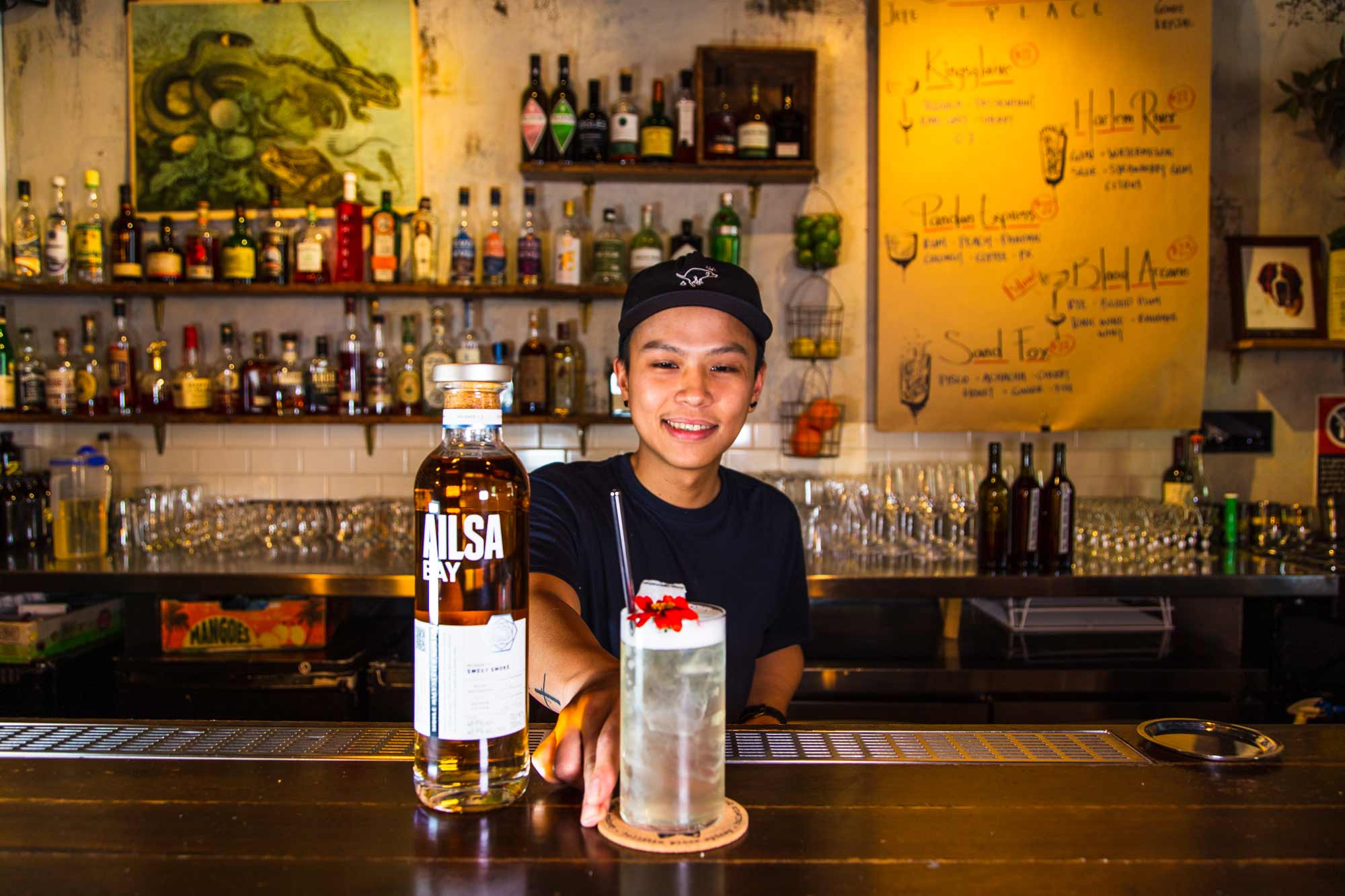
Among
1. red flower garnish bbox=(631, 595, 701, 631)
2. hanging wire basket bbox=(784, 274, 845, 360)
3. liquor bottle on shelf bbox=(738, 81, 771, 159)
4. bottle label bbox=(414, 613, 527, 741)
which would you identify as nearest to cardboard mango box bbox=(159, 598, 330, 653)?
hanging wire basket bbox=(784, 274, 845, 360)

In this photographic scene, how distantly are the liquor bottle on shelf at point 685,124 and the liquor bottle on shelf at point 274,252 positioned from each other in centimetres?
140

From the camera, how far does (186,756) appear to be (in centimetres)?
109

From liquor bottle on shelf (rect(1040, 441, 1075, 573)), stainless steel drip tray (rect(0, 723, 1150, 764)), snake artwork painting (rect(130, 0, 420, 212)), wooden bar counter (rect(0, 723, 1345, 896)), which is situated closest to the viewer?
wooden bar counter (rect(0, 723, 1345, 896))

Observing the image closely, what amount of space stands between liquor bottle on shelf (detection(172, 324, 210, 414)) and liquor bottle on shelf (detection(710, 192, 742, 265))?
72.4 inches

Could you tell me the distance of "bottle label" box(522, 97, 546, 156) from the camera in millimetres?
3430

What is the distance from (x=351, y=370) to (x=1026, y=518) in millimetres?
2326

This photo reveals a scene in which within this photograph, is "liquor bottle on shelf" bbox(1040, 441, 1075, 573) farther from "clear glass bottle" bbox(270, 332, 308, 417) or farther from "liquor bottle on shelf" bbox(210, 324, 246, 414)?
"liquor bottle on shelf" bbox(210, 324, 246, 414)

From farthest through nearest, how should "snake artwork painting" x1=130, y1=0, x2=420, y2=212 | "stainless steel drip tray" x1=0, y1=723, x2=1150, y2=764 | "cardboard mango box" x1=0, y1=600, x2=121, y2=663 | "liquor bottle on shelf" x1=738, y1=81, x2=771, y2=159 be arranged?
1. "snake artwork painting" x1=130, y1=0, x2=420, y2=212
2. "liquor bottle on shelf" x1=738, y1=81, x2=771, y2=159
3. "cardboard mango box" x1=0, y1=600, x2=121, y2=663
4. "stainless steel drip tray" x1=0, y1=723, x2=1150, y2=764

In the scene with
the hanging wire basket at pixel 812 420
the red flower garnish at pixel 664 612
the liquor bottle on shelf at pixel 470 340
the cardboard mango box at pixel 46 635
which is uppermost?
the liquor bottle on shelf at pixel 470 340

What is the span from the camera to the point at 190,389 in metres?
3.48

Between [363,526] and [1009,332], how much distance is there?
7.66ft

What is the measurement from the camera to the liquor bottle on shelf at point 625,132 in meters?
3.43

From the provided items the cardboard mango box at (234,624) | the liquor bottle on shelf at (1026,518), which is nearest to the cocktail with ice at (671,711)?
the cardboard mango box at (234,624)

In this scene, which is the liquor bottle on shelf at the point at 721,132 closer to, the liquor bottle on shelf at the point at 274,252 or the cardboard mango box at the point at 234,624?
the liquor bottle on shelf at the point at 274,252
